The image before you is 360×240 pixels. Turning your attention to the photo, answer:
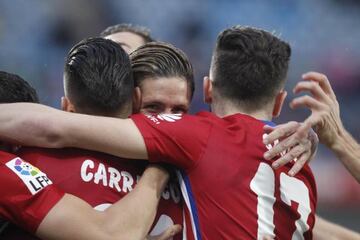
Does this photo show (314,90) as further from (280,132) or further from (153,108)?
(153,108)

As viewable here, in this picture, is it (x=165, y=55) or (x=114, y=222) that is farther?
(x=165, y=55)

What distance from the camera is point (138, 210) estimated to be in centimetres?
238

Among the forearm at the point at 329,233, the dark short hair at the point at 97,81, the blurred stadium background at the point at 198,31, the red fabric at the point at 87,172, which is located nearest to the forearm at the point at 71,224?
the red fabric at the point at 87,172

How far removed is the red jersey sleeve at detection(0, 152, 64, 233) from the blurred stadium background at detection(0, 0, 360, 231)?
5824mm

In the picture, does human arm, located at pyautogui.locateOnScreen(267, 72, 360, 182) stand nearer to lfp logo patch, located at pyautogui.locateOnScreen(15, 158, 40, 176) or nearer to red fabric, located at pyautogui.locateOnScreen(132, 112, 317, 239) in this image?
red fabric, located at pyautogui.locateOnScreen(132, 112, 317, 239)

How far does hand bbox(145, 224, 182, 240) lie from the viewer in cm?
249

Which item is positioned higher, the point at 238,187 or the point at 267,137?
the point at 267,137

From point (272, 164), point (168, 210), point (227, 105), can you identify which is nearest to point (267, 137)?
point (272, 164)

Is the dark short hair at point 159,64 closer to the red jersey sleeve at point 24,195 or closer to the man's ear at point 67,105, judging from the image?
the man's ear at point 67,105

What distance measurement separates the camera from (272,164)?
2520 mm

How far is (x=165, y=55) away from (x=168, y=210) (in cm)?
71

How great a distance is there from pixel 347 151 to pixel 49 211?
3.88 feet

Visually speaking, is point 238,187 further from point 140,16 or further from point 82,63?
point 140,16

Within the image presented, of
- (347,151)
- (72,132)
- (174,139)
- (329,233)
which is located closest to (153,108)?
(174,139)
